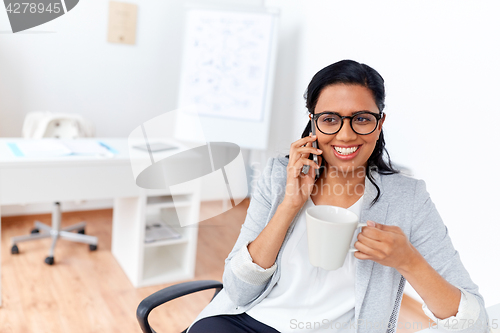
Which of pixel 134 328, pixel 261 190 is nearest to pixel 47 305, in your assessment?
pixel 134 328

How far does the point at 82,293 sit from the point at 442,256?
199cm

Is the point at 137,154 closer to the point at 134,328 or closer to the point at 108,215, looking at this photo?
the point at 134,328

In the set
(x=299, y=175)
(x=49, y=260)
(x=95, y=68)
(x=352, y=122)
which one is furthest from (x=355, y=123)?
(x=95, y=68)

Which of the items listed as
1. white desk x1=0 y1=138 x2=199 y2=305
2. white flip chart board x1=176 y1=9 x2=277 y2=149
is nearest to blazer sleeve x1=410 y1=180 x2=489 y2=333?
white desk x1=0 y1=138 x2=199 y2=305

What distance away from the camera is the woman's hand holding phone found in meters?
0.95

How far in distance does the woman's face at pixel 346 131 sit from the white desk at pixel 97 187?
1441 millimetres

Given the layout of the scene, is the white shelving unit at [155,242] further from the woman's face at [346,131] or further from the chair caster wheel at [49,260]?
the woman's face at [346,131]

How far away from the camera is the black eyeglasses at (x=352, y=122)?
951 millimetres

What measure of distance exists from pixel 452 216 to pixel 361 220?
58.6 inches

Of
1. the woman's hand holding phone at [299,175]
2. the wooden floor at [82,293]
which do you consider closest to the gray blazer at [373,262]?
the woman's hand holding phone at [299,175]

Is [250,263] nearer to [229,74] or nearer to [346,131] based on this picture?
[346,131]

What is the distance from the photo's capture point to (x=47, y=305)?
224cm

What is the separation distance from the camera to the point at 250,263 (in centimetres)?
99

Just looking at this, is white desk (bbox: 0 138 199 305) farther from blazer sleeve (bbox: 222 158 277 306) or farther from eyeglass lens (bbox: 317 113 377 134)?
eyeglass lens (bbox: 317 113 377 134)
